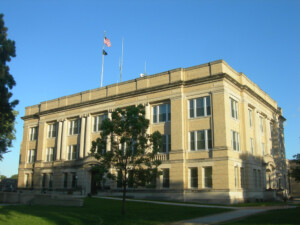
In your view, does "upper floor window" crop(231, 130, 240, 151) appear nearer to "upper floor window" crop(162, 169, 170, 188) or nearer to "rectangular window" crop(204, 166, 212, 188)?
"rectangular window" crop(204, 166, 212, 188)

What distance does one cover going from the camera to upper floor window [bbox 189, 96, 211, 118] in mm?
34991

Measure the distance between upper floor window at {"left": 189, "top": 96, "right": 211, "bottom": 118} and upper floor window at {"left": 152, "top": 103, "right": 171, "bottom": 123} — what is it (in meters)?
2.84

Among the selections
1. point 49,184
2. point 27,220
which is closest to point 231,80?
point 27,220

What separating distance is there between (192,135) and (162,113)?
4861 millimetres

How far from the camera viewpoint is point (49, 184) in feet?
157

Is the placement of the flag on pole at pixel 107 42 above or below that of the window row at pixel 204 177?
above

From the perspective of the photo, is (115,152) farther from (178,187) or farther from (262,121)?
(262,121)

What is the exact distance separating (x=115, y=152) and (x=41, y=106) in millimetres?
34572

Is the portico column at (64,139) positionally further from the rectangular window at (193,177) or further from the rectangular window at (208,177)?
the rectangular window at (208,177)

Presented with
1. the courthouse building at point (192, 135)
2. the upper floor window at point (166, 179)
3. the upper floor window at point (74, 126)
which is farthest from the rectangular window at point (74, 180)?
the upper floor window at point (166, 179)

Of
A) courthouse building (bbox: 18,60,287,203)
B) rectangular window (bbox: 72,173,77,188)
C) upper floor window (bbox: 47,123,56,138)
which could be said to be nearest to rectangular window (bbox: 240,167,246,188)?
courthouse building (bbox: 18,60,287,203)

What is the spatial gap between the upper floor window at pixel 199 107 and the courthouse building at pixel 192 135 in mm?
107

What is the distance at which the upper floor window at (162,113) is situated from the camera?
124 ft

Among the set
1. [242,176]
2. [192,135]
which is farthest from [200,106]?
[242,176]
